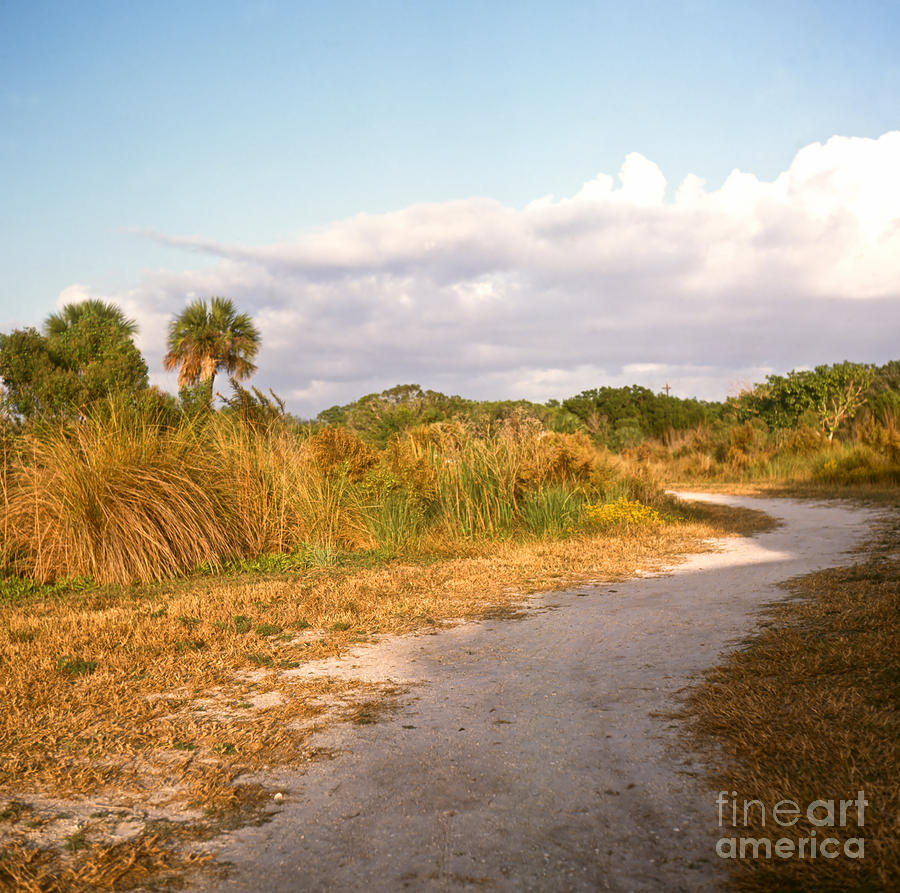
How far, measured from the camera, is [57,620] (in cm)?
608

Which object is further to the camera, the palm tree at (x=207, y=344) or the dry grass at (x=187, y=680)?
the palm tree at (x=207, y=344)

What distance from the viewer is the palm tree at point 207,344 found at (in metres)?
28.7

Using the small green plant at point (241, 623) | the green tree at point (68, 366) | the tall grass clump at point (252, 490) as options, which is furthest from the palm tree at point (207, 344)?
the small green plant at point (241, 623)

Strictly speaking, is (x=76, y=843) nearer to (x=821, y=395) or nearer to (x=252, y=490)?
(x=252, y=490)

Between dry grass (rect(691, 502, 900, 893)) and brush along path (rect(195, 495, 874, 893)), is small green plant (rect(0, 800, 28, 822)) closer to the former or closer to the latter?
brush along path (rect(195, 495, 874, 893))

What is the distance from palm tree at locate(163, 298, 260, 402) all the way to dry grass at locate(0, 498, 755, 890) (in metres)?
21.7

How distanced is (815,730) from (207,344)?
28357mm

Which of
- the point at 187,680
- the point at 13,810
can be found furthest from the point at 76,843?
the point at 187,680

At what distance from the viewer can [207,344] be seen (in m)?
28.8

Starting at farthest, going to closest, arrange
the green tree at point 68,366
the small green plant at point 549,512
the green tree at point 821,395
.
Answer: the green tree at point 821,395, the green tree at point 68,366, the small green plant at point 549,512

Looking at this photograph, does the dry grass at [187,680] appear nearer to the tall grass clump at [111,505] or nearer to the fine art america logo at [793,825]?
the tall grass clump at [111,505]

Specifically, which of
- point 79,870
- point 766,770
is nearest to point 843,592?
point 766,770

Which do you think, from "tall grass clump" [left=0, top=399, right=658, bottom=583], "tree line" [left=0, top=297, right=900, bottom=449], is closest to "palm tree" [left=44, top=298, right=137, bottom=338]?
"tree line" [left=0, top=297, right=900, bottom=449]

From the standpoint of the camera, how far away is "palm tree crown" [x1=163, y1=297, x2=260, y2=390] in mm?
28672
